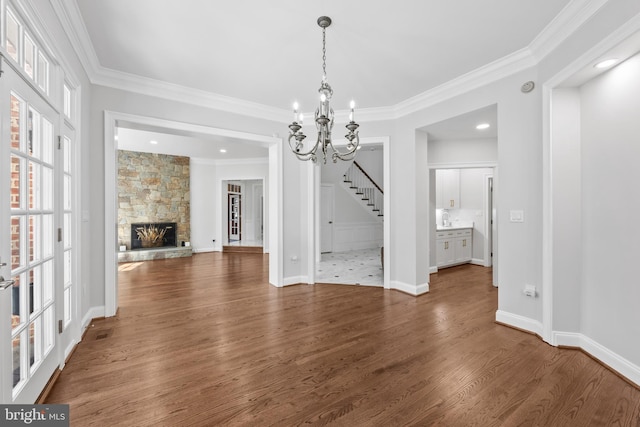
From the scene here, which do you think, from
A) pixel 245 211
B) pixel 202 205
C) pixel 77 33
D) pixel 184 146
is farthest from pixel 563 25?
pixel 245 211

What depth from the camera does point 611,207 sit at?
2.29 metres

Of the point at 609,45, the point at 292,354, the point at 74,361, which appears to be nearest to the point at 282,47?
the point at 609,45

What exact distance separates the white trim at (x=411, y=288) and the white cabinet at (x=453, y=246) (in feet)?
5.91

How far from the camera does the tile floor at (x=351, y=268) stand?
5.10 metres

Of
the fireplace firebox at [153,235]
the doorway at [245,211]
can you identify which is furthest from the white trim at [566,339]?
the doorway at [245,211]

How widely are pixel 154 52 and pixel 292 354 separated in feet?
10.6

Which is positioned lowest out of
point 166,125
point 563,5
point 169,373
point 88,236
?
point 169,373

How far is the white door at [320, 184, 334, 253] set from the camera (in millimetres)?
8102

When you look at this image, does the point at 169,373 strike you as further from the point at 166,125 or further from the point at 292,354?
the point at 166,125

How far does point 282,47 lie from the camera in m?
2.75

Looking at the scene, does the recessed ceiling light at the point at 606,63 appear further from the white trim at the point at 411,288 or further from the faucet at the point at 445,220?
the faucet at the point at 445,220

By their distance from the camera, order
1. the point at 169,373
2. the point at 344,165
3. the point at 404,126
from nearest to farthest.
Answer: the point at 169,373 < the point at 404,126 < the point at 344,165

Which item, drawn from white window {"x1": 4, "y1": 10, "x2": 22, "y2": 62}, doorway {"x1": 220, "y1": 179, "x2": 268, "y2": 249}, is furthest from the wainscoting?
white window {"x1": 4, "y1": 10, "x2": 22, "y2": 62}

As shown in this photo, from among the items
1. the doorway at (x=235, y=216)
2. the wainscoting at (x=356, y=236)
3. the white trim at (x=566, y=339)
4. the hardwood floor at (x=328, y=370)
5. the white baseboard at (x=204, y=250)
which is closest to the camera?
the hardwood floor at (x=328, y=370)
